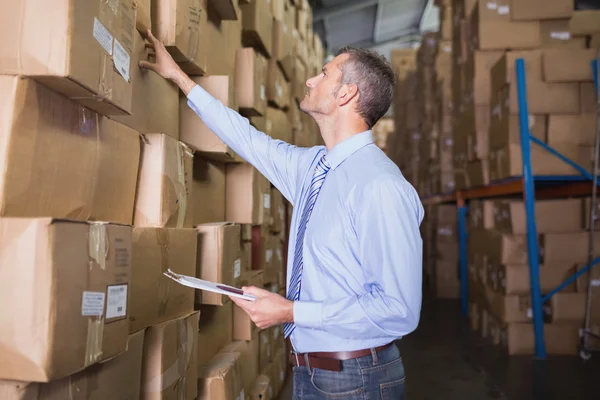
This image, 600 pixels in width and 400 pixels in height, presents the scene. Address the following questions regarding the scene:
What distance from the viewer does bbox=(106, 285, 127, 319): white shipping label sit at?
1.12 metres

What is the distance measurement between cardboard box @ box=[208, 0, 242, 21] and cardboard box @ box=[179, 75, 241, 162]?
336mm

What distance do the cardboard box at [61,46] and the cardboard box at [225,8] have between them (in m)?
1.05

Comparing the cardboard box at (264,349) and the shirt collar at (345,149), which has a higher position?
the shirt collar at (345,149)

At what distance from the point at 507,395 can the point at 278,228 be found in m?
1.75

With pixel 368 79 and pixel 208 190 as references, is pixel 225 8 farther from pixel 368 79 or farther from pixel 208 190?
pixel 368 79

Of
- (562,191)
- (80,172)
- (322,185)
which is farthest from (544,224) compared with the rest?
(80,172)

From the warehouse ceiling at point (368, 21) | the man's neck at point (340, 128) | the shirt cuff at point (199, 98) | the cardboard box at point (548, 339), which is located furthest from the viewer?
the warehouse ceiling at point (368, 21)

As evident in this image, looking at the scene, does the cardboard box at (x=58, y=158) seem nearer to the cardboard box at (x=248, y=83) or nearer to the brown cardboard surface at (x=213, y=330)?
the brown cardboard surface at (x=213, y=330)

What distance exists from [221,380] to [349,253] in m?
0.79

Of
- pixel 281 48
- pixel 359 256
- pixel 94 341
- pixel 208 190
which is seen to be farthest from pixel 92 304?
→ pixel 281 48

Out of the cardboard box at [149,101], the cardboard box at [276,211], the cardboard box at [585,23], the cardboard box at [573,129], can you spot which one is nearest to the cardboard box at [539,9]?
the cardboard box at [585,23]

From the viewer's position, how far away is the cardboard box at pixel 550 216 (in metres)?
4.14

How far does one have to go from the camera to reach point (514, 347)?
13.9 feet

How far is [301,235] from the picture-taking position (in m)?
1.49
